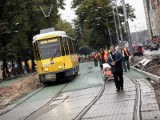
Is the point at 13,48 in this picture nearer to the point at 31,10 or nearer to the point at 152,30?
the point at 31,10

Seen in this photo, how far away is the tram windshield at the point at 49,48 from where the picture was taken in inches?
1151

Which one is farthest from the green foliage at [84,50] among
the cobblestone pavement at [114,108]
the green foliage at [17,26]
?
the cobblestone pavement at [114,108]

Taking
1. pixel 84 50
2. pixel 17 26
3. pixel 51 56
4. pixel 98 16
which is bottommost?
pixel 84 50

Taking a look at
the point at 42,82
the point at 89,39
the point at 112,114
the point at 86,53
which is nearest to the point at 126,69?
the point at 42,82

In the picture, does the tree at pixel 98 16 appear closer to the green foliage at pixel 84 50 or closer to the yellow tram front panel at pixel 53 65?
the green foliage at pixel 84 50

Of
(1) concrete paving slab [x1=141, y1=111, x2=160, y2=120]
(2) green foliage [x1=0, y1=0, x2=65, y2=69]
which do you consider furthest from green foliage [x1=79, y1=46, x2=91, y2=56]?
(1) concrete paving slab [x1=141, y1=111, x2=160, y2=120]

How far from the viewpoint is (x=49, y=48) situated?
29297 mm

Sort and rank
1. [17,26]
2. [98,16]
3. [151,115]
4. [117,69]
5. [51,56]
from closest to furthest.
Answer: [151,115] → [117,69] → [51,56] → [17,26] → [98,16]

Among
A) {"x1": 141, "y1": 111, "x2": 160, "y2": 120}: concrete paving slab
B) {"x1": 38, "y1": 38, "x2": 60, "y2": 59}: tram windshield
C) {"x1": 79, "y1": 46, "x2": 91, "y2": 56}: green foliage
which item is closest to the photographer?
{"x1": 141, "y1": 111, "x2": 160, "y2": 120}: concrete paving slab

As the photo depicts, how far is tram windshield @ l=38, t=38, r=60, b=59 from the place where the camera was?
29.2 m

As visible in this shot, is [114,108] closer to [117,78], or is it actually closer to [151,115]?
[151,115]

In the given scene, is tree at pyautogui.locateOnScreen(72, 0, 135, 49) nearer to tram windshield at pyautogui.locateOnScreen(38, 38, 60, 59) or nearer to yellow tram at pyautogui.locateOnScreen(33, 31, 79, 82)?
yellow tram at pyautogui.locateOnScreen(33, 31, 79, 82)

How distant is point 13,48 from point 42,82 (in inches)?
969

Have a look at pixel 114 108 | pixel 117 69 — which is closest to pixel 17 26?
pixel 117 69
